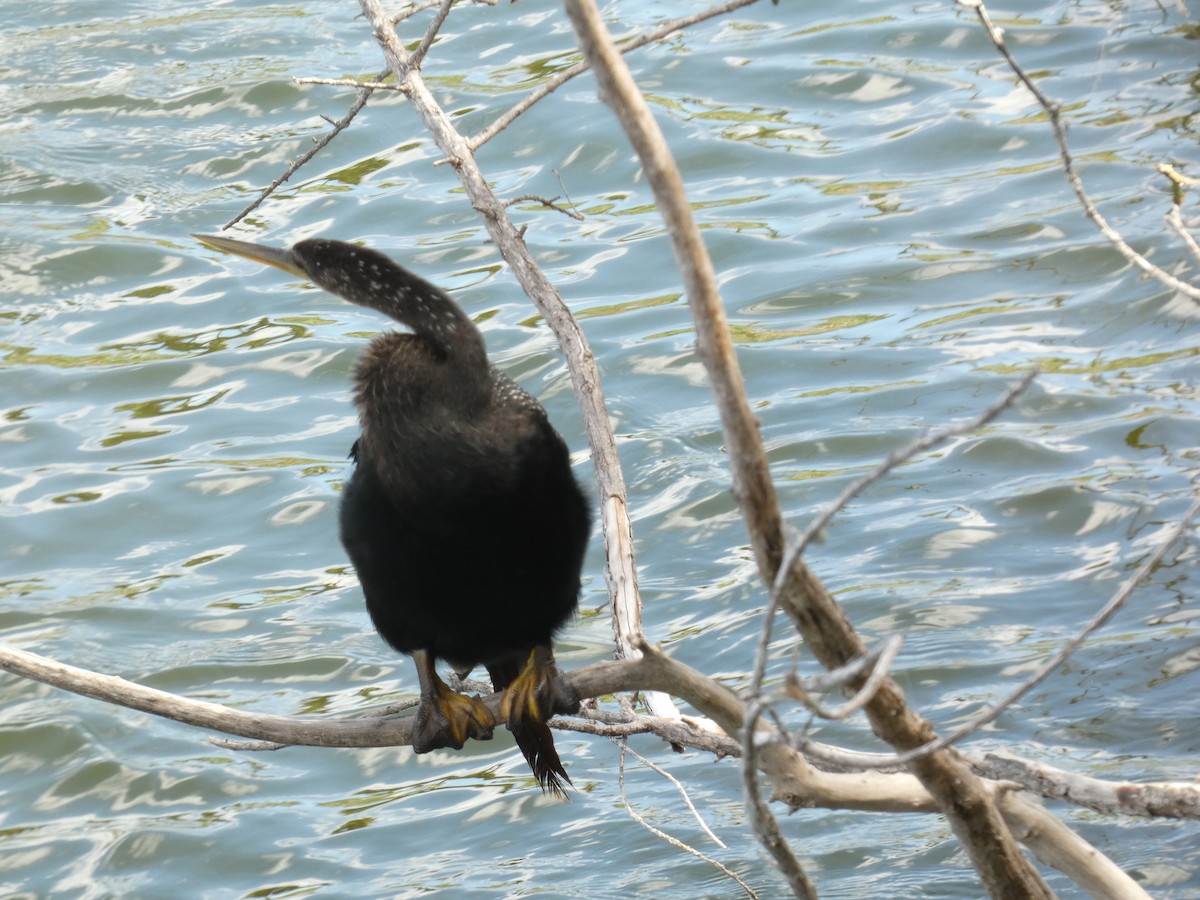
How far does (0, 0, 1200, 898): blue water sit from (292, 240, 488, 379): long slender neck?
1889 mm

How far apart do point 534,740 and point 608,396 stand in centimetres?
393

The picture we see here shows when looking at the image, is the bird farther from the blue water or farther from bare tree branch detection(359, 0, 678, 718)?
the blue water

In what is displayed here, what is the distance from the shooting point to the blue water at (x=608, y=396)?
527 centimetres

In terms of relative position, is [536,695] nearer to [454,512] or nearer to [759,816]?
[454,512]

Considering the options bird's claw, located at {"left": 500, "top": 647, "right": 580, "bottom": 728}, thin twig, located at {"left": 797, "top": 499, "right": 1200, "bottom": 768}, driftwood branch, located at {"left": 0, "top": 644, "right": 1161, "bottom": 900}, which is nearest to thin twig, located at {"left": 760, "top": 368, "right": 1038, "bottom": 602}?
thin twig, located at {"left": 797, "top": 499, "right": 1200, "bottom": 768}

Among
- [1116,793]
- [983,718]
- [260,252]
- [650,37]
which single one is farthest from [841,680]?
[260,252]

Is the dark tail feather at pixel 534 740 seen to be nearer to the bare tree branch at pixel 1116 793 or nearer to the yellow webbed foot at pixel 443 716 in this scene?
the yellow webbed foot at pixel 443 716

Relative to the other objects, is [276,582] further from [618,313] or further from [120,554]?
[618,313]

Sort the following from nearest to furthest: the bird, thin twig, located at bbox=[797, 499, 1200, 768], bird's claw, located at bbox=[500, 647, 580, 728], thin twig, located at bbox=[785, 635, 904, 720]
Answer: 1. thin twig, located at bbox=[785, 635, 904, 720]
2. thin twig, located at bbox=[797, 499, 1200, 768]
3. the bird
4. bird's claw, located at bbox=[500, 647, 580, 728]

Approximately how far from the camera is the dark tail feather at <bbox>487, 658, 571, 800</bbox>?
11.2 feet

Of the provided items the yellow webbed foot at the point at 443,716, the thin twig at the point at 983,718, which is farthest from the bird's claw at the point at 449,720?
the thin twig at the point at 983,718

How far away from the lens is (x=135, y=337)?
8125 millimetres

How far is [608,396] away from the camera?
23.8 feet

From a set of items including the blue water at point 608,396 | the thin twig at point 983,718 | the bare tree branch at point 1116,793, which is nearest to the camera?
the thin twig at point 983,718
